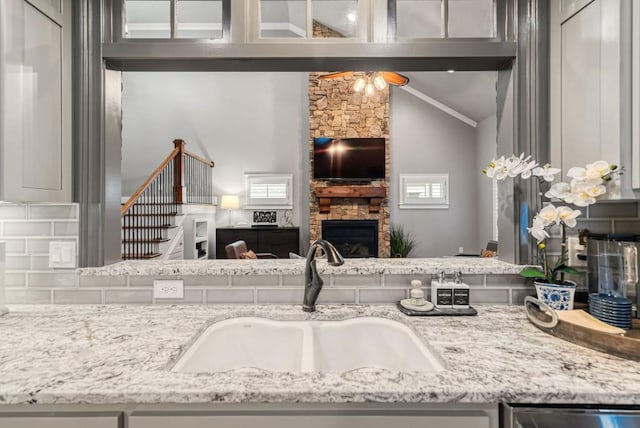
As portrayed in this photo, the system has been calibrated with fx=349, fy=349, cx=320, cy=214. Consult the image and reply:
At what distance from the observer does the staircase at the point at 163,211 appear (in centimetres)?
452

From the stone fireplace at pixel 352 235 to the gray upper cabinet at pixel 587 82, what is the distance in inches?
182

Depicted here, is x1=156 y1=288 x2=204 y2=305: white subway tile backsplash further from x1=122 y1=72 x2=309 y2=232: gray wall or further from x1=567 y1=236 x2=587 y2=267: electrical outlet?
x1=122 y1=72 x2=309 y2=232: gray wall

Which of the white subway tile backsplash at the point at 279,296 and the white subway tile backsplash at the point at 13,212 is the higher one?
the white subway tile backsplash at the point at 13,212

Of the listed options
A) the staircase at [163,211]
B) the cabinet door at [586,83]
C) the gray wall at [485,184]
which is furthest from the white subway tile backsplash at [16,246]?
the gray wall at [485,184]

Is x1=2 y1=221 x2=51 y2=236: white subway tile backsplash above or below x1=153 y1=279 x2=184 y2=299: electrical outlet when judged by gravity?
above

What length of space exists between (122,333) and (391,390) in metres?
0.89

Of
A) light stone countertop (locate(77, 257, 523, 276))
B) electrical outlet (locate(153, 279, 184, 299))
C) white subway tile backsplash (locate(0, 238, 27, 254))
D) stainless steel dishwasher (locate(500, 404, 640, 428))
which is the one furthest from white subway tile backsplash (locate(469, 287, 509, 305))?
white subway tile backsplash (locate(0, 238, 27, 254))

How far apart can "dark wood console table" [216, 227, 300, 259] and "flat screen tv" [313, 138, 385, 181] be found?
111 centimetres

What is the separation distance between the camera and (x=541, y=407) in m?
0.80

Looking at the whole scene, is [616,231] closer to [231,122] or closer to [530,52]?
[530,52]

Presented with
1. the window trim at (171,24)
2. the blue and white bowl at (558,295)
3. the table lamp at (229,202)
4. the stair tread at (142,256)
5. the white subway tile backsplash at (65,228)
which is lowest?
the stair tread at (142,256)

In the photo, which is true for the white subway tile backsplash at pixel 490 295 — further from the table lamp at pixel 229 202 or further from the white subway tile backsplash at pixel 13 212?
the table lamp at pixel 229 202

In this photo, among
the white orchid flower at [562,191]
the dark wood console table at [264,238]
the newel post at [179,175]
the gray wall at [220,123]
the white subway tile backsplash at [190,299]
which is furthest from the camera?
the gray wall at [220,123]

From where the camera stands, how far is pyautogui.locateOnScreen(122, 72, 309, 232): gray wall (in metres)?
6.50
